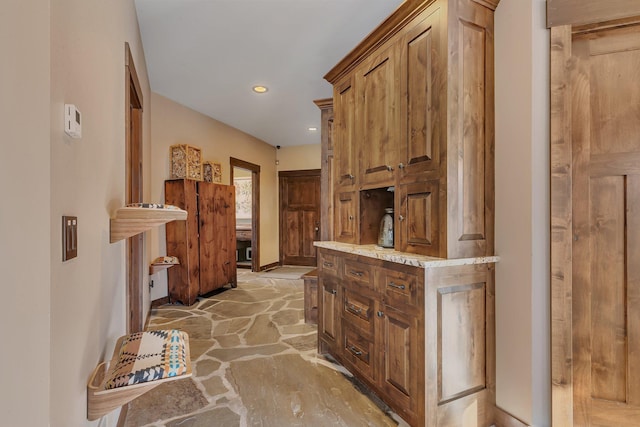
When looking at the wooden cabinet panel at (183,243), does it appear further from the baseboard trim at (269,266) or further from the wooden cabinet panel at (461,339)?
the wooden cabinet panel at (461,339)

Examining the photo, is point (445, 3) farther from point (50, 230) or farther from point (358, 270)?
point (50, 230)

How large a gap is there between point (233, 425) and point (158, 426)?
0.42m

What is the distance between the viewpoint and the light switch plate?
2.83 feet

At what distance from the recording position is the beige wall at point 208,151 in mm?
3838

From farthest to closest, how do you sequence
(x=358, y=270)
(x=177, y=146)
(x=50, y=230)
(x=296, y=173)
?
(x=296, y=173), (x=177, y=146), (x=358, y=270), (x=50, y=230)

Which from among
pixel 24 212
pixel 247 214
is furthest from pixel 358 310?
pixel 247 214

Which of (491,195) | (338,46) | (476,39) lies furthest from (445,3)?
(338,46)

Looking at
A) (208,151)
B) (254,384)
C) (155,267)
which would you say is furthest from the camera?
(208,151)

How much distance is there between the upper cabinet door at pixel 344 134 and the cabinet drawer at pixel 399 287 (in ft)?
2.88

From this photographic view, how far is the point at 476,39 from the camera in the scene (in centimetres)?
171

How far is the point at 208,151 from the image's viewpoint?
472 cm

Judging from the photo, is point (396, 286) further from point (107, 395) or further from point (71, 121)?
point (71, 121)

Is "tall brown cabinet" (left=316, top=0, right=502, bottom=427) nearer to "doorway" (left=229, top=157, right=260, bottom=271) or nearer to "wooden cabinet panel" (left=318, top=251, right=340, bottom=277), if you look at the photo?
"wooden cabinet panel" (left=318, top=251, right=340, bottom=277)

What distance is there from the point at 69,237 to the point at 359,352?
5.73 feet
